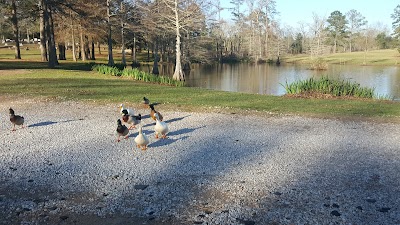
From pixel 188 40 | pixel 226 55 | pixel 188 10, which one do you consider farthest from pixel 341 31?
pixel 188 10

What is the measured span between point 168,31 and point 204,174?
86.2 ft

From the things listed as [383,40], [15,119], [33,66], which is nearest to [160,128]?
[15,119]

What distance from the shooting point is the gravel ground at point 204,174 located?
4027 mm

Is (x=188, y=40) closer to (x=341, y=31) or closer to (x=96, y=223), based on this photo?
(x=96, y=223)

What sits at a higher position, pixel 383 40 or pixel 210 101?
pixel 383 40

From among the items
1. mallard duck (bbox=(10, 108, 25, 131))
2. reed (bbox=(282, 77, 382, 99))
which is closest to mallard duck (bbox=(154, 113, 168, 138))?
mallard duck (bbox=(10, 108, 25, 131))

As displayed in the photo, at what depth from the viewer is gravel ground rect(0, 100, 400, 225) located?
4027 mm

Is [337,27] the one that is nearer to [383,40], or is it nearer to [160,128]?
[383,40]

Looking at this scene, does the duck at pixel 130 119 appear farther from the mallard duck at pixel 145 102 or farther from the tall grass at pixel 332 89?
the tall grass at pixel 332 89

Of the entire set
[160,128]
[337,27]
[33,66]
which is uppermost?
Answer: [337,27]

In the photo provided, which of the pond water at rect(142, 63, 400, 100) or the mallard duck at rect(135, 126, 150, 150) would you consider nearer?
the mallard duck at rect(135, 126, 150, 150)

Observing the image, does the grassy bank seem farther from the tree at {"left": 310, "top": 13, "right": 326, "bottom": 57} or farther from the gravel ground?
the tree at {"left": 310, "top": 13, "right": 326, "bottom": 57}

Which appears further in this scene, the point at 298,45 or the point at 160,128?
the point at 298,45

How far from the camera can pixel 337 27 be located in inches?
3287
